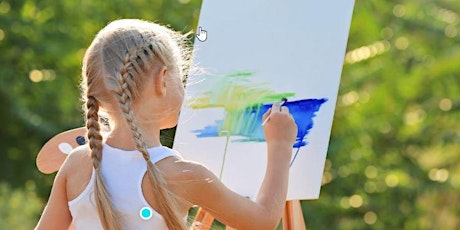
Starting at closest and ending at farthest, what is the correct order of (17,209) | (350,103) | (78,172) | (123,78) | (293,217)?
(123,78)
(78,172)
(293,217)
(17,209)
(350,103)

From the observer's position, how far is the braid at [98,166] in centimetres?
221

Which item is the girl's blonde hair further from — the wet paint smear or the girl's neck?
the wet paint smear

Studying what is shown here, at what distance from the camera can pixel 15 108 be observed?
19.9 ft

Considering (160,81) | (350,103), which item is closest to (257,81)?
(160,81)

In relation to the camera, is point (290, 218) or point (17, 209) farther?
point (17, 209)

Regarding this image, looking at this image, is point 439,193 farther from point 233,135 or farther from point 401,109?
point 233,135

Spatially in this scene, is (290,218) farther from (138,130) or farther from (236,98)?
(138,130)

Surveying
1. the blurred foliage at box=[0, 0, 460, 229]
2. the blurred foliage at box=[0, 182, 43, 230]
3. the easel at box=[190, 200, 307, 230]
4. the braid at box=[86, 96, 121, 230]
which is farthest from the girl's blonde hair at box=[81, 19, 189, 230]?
the blurred foliage at box=[0, 0, 460, 229]

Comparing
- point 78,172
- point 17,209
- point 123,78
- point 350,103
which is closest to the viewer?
point 123,78

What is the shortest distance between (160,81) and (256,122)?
1.90 ft

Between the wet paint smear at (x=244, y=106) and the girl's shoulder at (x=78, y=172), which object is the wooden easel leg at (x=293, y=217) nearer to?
the wet paint smear at (x=244, y=106)

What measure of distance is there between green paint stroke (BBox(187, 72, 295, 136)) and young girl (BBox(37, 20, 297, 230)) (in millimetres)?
506

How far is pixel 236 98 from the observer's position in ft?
9.32

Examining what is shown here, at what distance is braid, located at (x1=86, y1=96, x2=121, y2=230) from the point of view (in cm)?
221
